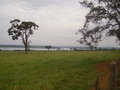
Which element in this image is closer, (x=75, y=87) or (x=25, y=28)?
(x=75, y=87)

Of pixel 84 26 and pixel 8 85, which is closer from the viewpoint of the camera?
pixel 8 85

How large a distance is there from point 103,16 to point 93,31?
2.19m

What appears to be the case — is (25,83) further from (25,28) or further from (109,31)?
(25,28)

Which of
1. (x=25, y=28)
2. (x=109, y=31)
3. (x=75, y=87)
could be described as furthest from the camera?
(x=25, y=28)

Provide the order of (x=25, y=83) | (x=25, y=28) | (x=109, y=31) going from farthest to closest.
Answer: (x=25, y=28) < (x=109, y=31) < (x=25, y=83)

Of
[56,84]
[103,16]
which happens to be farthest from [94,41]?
[56,84]

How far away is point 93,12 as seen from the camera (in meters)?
28.0

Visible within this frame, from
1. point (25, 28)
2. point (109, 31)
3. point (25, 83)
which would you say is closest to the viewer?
point (25, 83)

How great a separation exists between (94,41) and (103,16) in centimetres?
322

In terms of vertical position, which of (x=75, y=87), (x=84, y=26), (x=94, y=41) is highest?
(x=84, y=26)

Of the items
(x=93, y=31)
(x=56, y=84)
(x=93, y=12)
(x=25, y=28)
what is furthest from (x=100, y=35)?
(x=25, y=28)

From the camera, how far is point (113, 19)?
27297 millimetres

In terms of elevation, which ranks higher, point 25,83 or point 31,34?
point 31,34

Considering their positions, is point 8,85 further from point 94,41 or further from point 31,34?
point 31,34
